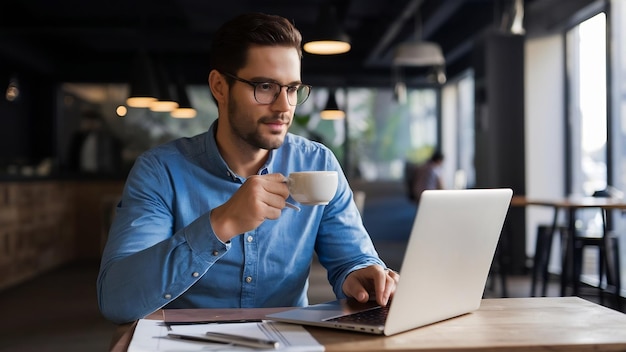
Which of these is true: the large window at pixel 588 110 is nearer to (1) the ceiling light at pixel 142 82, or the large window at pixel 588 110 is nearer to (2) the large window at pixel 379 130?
(1) the ceiling light at pixel 142 82

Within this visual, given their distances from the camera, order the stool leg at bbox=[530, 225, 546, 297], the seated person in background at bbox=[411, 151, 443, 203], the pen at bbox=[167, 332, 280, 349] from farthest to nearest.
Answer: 1. the seated person in background at bbox=[411, 151, 443, 203]
2. the stool leg at bbox=[530, 225, 546, 297]
3. the pen at bbox=[167, 332, 280, 349]

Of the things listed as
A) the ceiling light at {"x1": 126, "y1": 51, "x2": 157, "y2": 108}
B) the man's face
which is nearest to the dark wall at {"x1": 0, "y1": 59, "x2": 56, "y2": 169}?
the ceiling light at {"x1": 126, "y1": 51, "x2": 157, "y2": 108}

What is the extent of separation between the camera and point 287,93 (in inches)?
68.8

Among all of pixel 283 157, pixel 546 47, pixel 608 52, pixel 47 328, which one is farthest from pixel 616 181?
pixel 283 157

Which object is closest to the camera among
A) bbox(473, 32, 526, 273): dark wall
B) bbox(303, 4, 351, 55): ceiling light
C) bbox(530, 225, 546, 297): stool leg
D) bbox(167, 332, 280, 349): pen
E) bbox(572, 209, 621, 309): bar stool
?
bbox(167, 332, 280, 349): pen

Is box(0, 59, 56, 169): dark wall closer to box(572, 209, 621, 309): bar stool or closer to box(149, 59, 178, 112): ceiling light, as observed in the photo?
box(149, 59, 178, 112): ceiling light

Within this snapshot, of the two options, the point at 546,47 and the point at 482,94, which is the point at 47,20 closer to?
the point at 482,94

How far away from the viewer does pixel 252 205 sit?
1.43 m

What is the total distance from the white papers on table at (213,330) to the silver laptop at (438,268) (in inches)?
2.2

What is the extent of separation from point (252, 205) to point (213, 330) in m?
0.24

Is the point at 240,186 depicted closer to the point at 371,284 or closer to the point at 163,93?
the point at 371,284

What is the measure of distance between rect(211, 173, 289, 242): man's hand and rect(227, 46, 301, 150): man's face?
0.31 m

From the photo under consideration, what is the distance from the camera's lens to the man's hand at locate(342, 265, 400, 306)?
5.17 ft

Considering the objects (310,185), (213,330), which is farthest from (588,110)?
(213,330)
